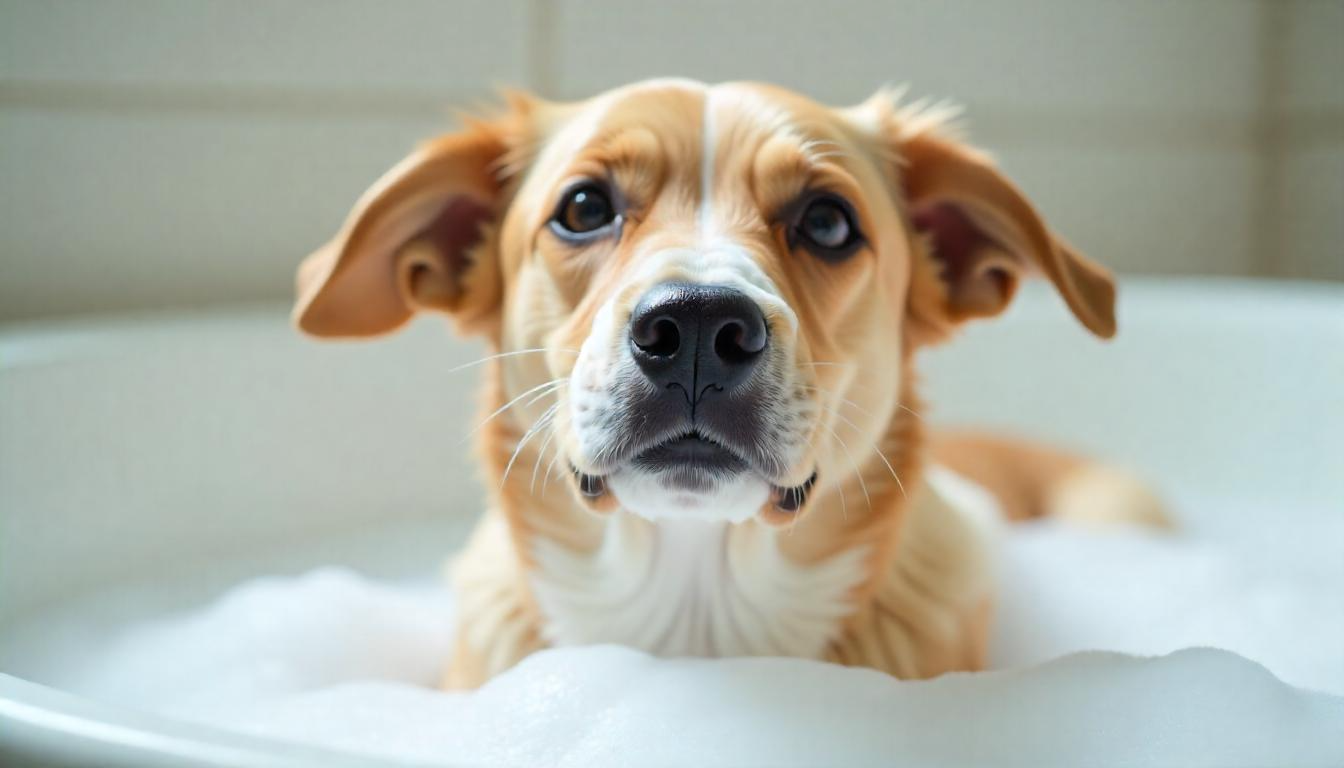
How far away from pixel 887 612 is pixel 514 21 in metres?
1.92

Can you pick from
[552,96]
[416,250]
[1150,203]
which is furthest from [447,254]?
[1150,203]

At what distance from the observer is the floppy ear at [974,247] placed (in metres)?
1.38

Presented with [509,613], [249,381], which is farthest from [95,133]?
[509,613]

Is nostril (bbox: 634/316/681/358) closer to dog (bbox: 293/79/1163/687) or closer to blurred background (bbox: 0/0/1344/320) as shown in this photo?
dog (bbox: 293/79/1163/687)

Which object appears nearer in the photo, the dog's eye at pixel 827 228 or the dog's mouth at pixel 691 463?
the dog's mouth at pixel 691 463

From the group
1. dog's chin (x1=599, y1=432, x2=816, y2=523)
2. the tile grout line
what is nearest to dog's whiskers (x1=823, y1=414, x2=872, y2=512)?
Result: dog's chin (x1=599, y1=432, x2=816, y2=523)

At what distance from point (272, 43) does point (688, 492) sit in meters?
1.93

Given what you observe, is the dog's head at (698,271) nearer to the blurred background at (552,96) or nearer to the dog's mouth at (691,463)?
the dog's mouth at (691,463)

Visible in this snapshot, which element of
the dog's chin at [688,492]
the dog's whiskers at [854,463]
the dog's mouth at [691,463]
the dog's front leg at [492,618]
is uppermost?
the dog's mouth at [691,463]

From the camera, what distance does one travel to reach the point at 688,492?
110 cm

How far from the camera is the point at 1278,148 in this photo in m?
3.62

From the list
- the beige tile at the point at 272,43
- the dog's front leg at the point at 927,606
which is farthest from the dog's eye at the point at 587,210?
the beige tile at the point at 272,43

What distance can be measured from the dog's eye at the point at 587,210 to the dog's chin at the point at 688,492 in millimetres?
300

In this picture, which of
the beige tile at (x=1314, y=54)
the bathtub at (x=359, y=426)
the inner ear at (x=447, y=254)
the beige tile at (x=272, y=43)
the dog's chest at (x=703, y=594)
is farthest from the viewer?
the beige tile at (x=1314, y=54)
